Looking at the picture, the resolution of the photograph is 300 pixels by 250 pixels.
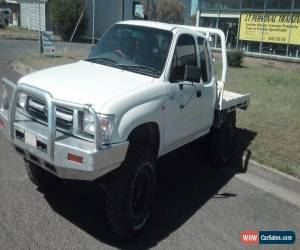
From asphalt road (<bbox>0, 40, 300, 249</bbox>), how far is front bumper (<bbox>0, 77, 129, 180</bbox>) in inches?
28.5

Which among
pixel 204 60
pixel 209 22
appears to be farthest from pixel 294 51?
pixel 204 60

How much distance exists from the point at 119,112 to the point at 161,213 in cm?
160

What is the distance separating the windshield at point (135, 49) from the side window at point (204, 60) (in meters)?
0.80

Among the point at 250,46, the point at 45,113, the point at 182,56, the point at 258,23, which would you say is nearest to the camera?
the point at 45,113

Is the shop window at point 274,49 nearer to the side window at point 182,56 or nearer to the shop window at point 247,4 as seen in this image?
the shop window at point 247,4

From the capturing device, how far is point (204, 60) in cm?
611

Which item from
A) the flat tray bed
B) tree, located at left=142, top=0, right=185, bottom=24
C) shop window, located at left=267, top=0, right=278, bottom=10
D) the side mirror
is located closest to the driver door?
the side mirror

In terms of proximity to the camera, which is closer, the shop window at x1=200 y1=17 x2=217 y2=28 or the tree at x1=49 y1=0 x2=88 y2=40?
the shop window at x1=200 y1=17 x2=217 y2=28

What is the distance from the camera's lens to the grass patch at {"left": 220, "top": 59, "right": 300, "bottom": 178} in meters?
7.10

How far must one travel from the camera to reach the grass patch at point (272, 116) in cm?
710

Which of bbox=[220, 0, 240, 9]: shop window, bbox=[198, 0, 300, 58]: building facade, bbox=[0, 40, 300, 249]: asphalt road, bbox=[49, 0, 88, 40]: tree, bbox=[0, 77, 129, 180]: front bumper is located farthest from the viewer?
bbox=[49, 0, 88, 40]: tree

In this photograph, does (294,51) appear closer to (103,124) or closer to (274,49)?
(274,49)

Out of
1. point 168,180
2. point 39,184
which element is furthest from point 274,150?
point 39,184

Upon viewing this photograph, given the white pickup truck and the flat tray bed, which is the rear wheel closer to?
the flat tray bed
